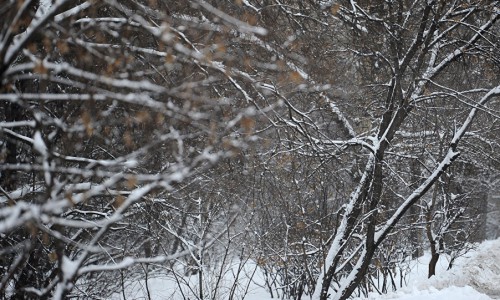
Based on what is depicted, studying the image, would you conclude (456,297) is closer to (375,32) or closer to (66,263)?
(375,32)

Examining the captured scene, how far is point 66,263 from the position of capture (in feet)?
8.70

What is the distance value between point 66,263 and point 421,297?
5.79 m

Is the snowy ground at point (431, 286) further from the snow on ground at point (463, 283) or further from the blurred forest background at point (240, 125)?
the blurred forest background at point (240, 125)

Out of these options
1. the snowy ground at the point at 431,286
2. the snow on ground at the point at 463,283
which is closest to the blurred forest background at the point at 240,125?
the snowy ground at the point at 431,286

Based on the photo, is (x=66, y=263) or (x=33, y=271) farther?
(x=33, y=271)

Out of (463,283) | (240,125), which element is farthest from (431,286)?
(240,125)

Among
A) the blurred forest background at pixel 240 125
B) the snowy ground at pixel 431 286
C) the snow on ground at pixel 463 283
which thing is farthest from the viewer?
the snow on ground at pixel 463 283

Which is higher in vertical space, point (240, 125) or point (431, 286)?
point (240, 125)

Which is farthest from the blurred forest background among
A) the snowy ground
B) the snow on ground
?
the snow on ground

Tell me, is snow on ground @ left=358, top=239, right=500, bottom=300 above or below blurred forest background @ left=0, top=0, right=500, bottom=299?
below

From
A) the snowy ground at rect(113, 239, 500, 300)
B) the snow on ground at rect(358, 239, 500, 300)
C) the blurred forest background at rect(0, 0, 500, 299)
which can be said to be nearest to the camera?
the blurred forest background at rect(0, 0, 500, 299)

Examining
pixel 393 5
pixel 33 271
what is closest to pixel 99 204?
pixel 33 271

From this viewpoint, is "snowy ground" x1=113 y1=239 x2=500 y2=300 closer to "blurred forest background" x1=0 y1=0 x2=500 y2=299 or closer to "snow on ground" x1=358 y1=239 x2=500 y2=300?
"snow on ground" x1=358 y1=239 x2=500 y2=300

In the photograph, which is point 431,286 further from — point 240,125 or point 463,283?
point 240,125
